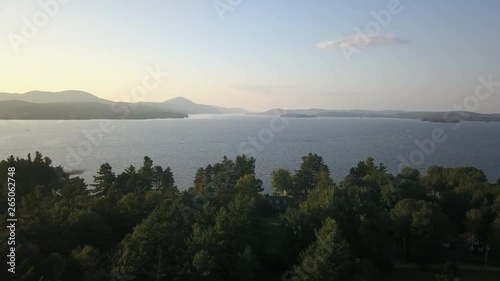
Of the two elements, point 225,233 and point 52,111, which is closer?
point 225,233

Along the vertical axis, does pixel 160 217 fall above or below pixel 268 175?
above

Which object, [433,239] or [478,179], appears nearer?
[433,239]

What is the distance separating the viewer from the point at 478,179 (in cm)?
3878

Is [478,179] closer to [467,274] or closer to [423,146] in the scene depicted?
[467,274]

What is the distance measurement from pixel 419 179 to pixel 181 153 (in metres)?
51.7

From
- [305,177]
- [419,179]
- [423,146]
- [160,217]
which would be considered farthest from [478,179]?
[423,146]

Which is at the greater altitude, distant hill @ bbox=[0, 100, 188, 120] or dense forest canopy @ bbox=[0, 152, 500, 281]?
distant hill @ bbox=[0, 100, 188, 120]

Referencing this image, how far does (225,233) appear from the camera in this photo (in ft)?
66.0

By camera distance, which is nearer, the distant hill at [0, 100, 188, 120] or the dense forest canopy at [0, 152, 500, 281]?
the dense forest canopy at [0, 152, 500, 281]

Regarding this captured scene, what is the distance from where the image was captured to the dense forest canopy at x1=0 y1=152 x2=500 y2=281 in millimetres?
17766

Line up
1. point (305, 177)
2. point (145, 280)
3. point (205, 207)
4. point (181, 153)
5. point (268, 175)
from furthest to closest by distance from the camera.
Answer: point (181, 153)
point (268, 175)
point (305, 177)
point (205, 207)
point (145, 280)

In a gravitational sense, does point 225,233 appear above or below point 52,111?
below

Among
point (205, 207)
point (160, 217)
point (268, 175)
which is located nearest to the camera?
point (160, 217)

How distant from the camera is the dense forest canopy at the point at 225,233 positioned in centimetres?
1777
